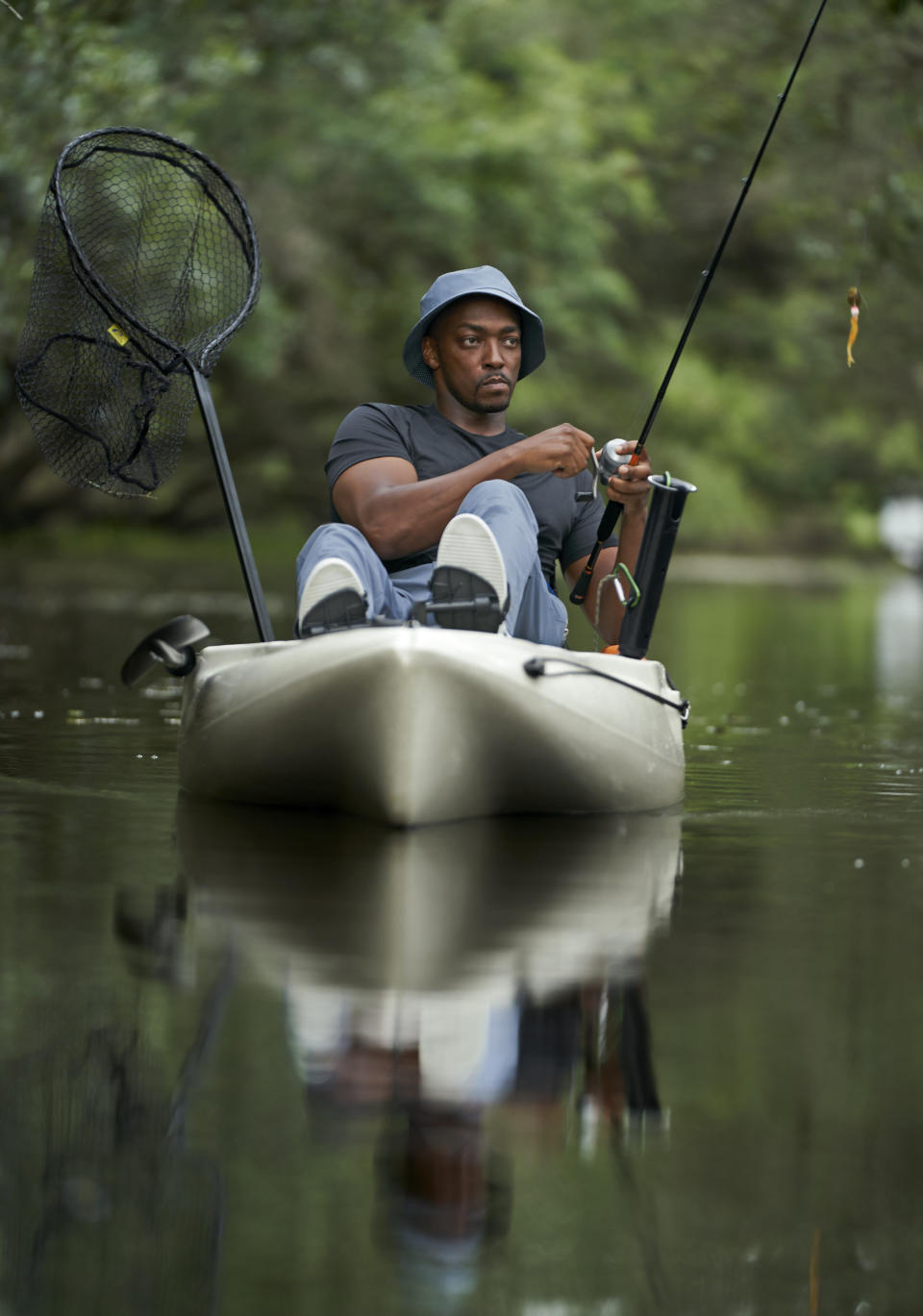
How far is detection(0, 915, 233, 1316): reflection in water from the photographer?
2.32 m

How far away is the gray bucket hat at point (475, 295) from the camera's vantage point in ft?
20.9

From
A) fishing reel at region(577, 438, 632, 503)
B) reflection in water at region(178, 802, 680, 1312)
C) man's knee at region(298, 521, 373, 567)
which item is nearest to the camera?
reflection in water at region(178, 802, 680, 1312)

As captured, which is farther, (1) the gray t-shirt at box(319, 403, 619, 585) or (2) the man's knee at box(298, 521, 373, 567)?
(1) the gray t-shirt at box(319, 403, 619, 585)

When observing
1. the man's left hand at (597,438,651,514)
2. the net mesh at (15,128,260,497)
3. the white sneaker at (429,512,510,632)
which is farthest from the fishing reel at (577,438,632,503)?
the net mesh at (15,128,260,497)

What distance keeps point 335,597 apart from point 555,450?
2.43 feet

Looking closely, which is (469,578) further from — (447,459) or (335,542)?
(447,459)

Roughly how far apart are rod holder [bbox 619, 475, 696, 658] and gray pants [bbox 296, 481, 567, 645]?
233 mm

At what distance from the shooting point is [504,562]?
18.8 feet

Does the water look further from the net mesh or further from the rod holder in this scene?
the net mesh

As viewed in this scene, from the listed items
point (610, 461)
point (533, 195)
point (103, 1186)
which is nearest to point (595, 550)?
point (610, 461)

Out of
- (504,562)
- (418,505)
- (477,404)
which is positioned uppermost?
(477,404)

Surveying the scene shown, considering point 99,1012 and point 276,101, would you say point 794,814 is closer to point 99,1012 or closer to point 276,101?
point 99,1012

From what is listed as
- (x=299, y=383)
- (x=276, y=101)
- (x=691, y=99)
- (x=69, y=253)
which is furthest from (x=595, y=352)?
(x=69, y=253)

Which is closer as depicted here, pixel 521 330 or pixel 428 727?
pixel 428 727
